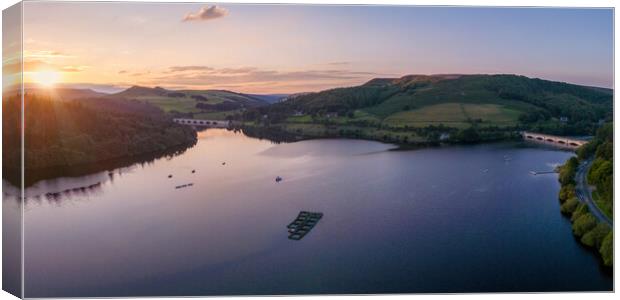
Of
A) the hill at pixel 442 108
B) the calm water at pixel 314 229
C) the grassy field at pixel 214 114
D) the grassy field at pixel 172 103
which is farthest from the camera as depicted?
the grassy field at pixel 214 114

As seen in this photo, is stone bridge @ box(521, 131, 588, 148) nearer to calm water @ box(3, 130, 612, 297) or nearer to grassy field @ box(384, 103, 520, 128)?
calm water @ box(3, 130, 612, 297)

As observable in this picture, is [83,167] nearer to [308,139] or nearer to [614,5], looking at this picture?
[308,139]

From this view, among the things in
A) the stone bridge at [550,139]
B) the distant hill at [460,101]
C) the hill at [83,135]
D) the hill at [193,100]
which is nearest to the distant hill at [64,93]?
the hill at [83,135]

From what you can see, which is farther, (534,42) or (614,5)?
(534,42)

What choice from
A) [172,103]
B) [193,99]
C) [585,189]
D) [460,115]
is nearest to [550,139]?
[585,189]

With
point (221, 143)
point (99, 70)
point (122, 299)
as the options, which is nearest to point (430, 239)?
point (221, 143)

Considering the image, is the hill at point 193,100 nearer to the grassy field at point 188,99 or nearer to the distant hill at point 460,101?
the grassy field at point 188,99
